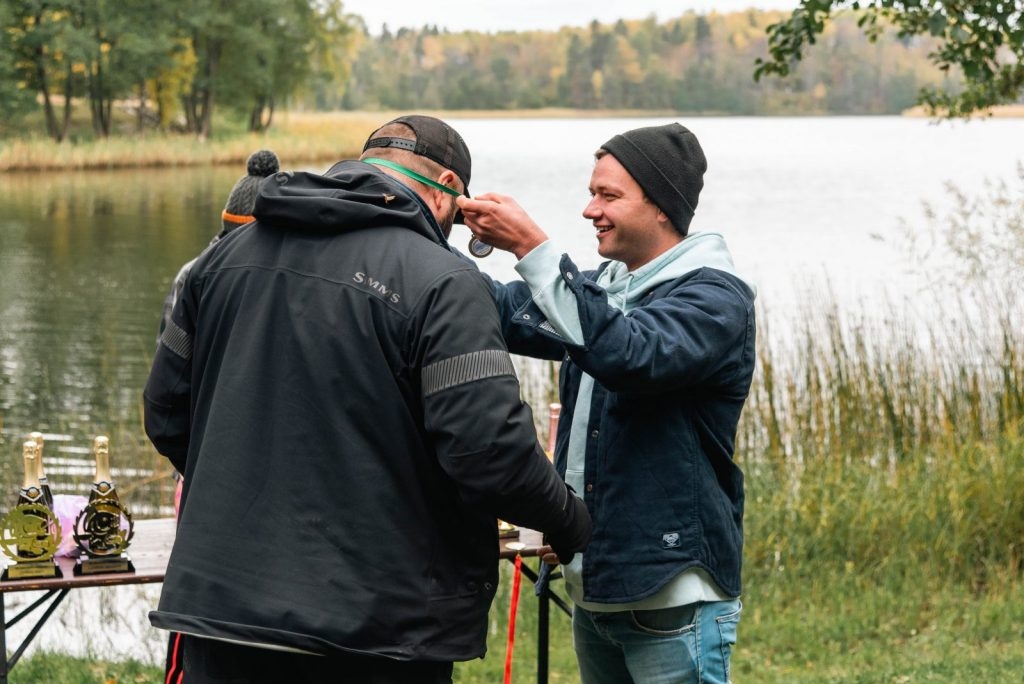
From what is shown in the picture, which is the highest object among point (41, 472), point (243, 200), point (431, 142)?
point (431, 142)

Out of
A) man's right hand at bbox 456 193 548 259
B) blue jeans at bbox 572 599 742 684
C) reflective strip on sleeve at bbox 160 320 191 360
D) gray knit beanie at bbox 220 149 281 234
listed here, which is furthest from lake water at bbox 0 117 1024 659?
gray knit beanie at bbox 220 149 281 234

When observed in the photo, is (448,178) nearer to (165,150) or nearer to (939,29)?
(939,29)

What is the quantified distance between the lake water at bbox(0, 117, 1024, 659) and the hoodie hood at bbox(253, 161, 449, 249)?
0.93 m

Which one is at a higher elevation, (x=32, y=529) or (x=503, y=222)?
(x=503, y=222)

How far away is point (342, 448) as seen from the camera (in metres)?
2.10

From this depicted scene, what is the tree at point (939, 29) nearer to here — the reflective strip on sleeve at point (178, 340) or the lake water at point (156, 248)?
the lake water at point (156, 248)

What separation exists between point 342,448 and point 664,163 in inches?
37.3

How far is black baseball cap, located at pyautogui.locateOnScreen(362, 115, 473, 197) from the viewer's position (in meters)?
2.32

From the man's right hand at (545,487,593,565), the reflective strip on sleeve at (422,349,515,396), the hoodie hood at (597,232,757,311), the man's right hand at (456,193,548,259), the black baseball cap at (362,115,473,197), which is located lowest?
the man's right hand at (545,487,593,565)

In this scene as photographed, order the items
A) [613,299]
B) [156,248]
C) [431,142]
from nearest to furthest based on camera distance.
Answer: [431,142] < [613,299] < [156,248]

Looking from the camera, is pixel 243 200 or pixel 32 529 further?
pixel 243 200

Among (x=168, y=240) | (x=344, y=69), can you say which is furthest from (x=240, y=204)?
(x=344, y=69)

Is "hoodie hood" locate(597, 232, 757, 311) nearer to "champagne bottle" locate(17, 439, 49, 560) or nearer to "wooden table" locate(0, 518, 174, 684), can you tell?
"wooden table" locate(0, 518, 174, 684)

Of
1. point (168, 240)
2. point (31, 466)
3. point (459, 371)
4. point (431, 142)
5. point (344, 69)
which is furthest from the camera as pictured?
point (344, 69)
